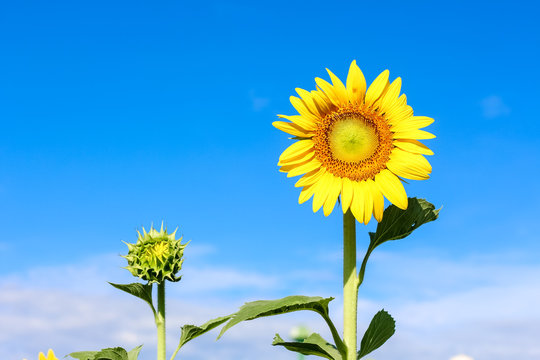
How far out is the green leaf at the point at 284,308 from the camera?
3.94 meters

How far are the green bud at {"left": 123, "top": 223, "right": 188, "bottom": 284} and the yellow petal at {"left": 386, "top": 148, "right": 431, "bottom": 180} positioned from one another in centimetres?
172

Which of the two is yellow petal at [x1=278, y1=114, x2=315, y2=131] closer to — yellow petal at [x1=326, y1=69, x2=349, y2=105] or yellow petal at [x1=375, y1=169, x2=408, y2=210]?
yellow petal at [x1=326, y1=69, x2=349, y2=105]

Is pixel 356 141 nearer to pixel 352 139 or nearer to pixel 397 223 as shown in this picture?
pixel 352 139

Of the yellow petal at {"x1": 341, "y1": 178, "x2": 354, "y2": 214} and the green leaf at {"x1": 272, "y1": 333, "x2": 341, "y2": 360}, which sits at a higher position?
the yellow petal at {"x1": 341, "y1": 178, "x2": 354, "y2": 214}

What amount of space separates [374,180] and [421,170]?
0.33 meters

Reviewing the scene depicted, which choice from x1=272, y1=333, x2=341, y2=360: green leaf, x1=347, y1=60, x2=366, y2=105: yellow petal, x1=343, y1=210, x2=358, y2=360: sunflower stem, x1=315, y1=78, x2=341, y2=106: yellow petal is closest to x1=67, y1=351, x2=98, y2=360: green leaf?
x1=272, y1=333, x2=341, y2=360: green leaf

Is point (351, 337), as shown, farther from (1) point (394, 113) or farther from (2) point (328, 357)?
(1) point (394, 113)

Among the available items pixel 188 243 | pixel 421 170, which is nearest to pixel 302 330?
pixel 188 243

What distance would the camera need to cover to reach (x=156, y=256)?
484cm

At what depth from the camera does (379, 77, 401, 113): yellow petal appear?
457cm

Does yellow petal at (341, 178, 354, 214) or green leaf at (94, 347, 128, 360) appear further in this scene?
green leaf at (94, 347, 128, 360)

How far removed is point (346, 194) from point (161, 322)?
1.68m

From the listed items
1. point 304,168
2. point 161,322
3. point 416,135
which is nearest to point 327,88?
point 304,168

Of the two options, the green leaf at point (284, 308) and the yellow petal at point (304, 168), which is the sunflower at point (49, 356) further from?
the yellow petal at point (304, 168)
